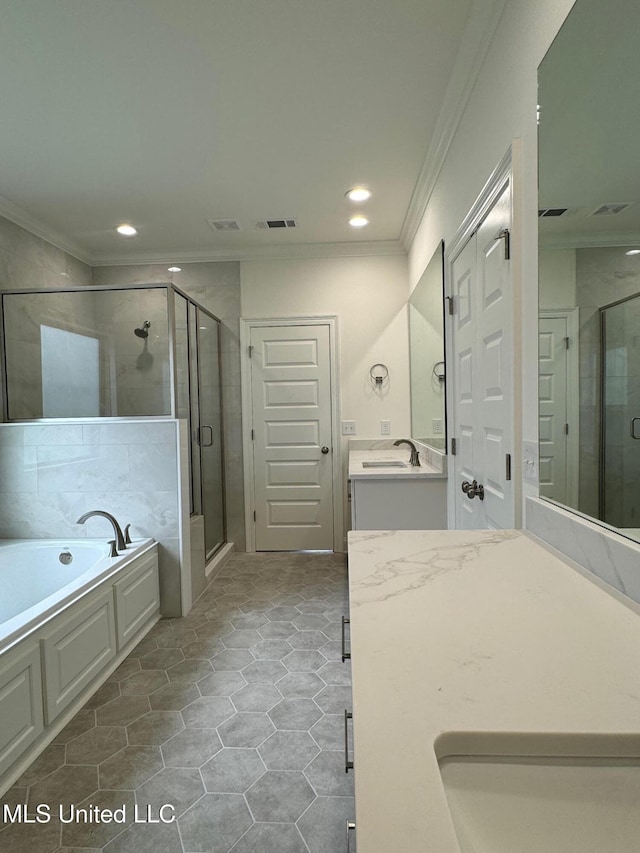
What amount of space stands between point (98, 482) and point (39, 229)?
1956 mm

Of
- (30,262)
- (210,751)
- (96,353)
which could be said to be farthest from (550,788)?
(30,262)

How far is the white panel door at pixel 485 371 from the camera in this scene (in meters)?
1.59

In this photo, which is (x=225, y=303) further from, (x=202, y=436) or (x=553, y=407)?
(x=553, y=407)

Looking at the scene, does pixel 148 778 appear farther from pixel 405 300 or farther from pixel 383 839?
pixel 405 300

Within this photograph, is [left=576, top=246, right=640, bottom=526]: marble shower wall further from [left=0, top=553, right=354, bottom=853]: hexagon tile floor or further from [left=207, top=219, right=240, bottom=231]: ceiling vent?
[left=207, top=219, right=240, bottom=231]: ceiling vent

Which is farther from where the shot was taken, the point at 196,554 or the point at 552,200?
the point at 196,554

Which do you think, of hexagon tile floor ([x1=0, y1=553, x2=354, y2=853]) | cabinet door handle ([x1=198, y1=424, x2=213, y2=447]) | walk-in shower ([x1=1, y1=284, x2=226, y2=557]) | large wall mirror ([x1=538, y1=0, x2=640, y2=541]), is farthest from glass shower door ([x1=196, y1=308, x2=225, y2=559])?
large wall mirror ([x1=538, y1=0, x2=640, y2=541])

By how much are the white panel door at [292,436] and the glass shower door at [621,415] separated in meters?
3.21

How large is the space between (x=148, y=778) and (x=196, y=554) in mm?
1693

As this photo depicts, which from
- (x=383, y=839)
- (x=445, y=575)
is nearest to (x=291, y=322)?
(x=445, y=575)

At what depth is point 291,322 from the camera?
4.17 meters

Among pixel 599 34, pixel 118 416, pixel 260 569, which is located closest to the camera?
pixel 599 34

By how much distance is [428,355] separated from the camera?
3219 millimetres

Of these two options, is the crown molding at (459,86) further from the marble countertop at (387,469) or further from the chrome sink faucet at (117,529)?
the chrome sink faucet at (117,529)
